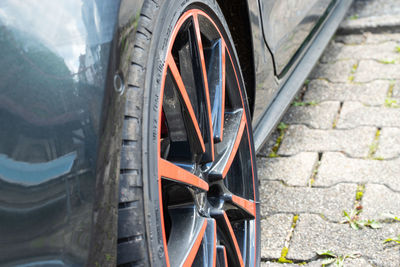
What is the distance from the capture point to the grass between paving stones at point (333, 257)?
5.62 ft

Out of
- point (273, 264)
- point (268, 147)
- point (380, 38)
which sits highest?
point (380, 38)

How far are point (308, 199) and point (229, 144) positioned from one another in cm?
64

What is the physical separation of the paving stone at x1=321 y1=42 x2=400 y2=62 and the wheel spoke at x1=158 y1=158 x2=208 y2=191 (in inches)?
85.5

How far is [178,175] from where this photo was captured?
3.82 ft

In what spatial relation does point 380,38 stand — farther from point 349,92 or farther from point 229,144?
point 229,144

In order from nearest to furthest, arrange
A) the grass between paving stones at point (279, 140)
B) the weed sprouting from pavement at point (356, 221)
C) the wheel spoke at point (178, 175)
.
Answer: the wheel spoke at point (178, 175), the weed sprouting from pavement at point (356, 221), the grass between paving stones at point (279, 140)

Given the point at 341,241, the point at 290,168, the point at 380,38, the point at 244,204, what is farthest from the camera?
the point at 380,38

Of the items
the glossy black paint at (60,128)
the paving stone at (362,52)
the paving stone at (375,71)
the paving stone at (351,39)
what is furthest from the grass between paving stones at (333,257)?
the paving stone at (351,39)

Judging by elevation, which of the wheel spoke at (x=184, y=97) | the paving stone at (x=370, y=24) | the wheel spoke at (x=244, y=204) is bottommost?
the wheel spoke at (x=244, y=204)

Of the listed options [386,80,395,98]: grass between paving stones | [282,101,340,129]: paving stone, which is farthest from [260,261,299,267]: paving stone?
[386,80,395,98]: grass between paving stones

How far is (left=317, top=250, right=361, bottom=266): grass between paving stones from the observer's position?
171 cm

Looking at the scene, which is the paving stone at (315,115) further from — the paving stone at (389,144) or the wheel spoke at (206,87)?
the wheel spoke at (206,87)

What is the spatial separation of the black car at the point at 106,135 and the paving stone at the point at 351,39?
2280mm

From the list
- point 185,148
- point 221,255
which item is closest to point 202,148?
point 185,148
